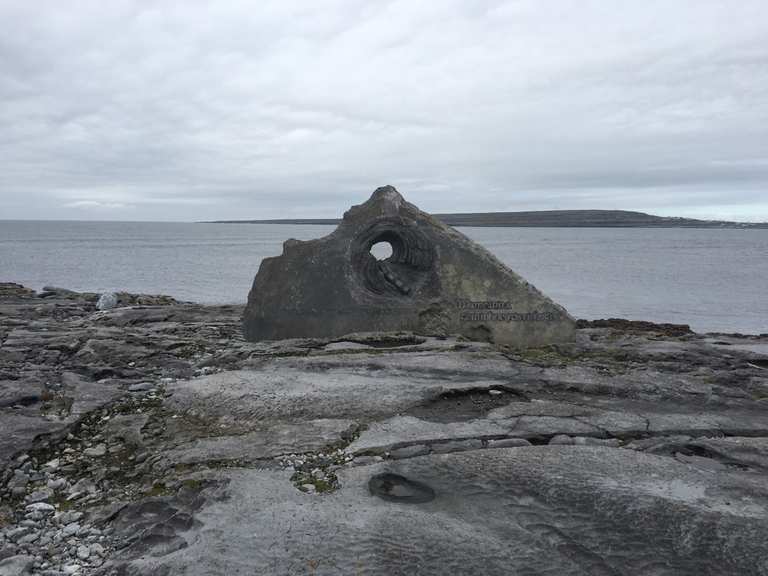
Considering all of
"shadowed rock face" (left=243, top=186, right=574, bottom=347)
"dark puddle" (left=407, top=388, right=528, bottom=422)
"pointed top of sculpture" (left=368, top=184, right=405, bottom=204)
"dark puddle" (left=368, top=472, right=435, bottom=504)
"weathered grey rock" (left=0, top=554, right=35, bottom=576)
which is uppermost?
"pointed top of sculpture" (left=368, top=184, right=405, bottom=204)

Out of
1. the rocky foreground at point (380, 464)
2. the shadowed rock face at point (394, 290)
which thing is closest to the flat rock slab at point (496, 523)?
the rocky foreground at point (380, 464)

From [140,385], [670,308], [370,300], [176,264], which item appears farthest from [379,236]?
Result: [176,264]

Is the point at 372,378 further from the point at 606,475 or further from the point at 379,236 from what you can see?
the point at 379,236

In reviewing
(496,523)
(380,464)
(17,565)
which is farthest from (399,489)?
(17,565)

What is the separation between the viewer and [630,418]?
22.1 feet

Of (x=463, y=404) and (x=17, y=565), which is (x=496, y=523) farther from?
(x=17, y=565)

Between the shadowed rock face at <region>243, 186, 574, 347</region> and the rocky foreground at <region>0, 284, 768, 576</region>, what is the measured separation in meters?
1.45

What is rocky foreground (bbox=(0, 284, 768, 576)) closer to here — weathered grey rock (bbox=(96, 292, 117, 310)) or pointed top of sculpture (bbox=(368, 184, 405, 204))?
pointed top of sculpture (bbox=(368, 184, 405, 204))

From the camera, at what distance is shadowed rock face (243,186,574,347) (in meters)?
11.1

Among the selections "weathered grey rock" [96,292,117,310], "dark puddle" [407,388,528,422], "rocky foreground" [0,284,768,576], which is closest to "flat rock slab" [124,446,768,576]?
"rocky foreground" [0,284,768,576]

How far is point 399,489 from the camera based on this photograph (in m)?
5.18

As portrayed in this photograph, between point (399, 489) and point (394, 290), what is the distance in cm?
665

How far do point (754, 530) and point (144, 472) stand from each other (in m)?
4.76

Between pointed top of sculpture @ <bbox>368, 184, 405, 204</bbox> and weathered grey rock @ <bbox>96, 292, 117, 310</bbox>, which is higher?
pointed top of sculpture @ <bbox>368, 184, 405, 204</bbox>
